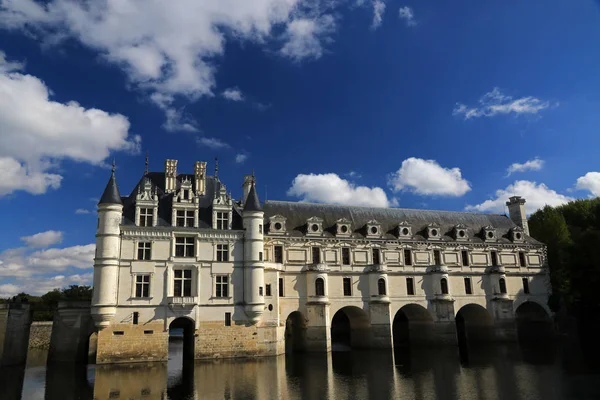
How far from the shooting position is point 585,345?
3900 cm

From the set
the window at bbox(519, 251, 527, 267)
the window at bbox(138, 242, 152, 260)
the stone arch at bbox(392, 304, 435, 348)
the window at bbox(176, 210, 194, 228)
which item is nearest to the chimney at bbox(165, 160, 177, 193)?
the window at bbox(176, 210, 194, 228)

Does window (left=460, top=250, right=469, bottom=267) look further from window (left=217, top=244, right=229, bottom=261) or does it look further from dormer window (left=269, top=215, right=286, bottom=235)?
window (left=217, top=244, right=229, bottom=261)

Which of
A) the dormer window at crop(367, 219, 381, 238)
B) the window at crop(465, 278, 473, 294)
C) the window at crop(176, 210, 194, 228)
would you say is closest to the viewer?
the window at crop(176, 210, 194, 228)

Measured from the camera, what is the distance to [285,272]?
39312 mm

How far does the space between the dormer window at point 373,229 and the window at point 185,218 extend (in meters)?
16.9

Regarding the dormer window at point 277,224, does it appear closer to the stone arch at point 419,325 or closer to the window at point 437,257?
the stone arch at point 419,325

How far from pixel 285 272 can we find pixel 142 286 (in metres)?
11.9

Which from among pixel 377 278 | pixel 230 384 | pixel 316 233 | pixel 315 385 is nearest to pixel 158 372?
pixel 230 384

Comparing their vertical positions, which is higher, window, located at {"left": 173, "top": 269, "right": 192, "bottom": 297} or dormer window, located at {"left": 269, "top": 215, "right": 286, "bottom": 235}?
Answer: dormer window, located at {"left": 269, "top": 215, "right": 286, "bottom": 235}

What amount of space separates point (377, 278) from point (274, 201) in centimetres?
1212

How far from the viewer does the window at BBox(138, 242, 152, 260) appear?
112ft

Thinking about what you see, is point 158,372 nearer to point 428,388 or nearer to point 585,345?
point 428,388

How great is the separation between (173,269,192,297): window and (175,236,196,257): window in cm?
125

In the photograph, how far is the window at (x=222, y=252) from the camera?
35.9 metres
